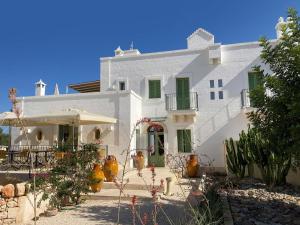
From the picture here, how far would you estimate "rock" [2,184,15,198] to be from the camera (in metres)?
5.21

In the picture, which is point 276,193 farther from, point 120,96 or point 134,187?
point 120,96

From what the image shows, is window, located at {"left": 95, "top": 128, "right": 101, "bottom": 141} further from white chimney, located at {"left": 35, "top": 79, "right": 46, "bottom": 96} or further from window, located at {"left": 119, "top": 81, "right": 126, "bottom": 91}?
white chimney, located at {"left": 35, "top": 79, "right": 46, "bottom": 96}

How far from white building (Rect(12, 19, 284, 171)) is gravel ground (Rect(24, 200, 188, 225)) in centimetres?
776

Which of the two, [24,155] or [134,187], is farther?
[24,155]

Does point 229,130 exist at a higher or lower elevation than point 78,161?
higher

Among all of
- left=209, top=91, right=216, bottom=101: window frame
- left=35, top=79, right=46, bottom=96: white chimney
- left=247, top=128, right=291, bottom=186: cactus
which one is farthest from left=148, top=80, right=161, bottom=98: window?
left=35, top=79, right=46, bottom=96: white chimney

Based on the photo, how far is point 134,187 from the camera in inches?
357

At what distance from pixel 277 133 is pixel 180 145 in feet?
35.1

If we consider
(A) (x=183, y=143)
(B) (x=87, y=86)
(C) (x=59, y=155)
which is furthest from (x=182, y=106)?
(C) (x=59, y=155)

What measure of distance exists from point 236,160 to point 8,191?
28.9ft

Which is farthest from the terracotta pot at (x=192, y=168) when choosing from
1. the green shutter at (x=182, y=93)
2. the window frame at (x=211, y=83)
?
the window frame at (x=211, y=83)

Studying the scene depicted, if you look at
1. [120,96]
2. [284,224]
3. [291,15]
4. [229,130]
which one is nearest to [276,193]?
[284,224]

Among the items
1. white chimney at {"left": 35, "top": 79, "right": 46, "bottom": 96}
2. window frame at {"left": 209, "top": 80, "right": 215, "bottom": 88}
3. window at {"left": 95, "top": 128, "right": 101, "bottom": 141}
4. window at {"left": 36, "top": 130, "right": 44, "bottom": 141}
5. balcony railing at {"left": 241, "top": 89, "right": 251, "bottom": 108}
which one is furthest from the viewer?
white chimney at {"left": 35, "top": 79, "right": 46, "bottom": 96}

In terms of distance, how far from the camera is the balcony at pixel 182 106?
51.1 ft
